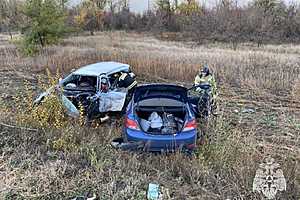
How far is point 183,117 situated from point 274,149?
1879mm

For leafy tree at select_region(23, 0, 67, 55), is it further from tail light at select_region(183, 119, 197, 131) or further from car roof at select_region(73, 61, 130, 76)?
tail light at select_region(183, 119, 197, 131)

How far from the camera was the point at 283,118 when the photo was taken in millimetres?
8273

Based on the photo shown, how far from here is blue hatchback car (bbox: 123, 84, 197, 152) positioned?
531cm

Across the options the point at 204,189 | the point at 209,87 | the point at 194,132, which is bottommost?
the point at 204,189

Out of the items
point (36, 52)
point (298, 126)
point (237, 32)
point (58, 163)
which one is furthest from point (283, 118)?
point (237, 32)

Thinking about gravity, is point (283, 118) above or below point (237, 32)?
below

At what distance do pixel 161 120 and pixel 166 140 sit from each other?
0.74 meters

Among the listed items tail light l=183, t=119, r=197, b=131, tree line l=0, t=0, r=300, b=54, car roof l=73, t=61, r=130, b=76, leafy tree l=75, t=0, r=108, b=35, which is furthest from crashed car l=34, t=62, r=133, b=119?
leafy tree l=75, t=0, r=108, b=35

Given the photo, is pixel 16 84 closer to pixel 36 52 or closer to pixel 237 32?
pixel 36 52

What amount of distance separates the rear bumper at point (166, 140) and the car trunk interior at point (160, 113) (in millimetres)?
472

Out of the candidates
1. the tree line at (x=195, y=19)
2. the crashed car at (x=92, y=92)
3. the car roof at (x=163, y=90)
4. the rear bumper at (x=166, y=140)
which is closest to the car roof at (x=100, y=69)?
the crashed car at (x=92, y=92)

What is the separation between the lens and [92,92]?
7.67 metres

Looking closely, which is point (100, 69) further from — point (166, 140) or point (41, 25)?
point (41, 25)

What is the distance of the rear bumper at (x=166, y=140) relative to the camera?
528 cm
